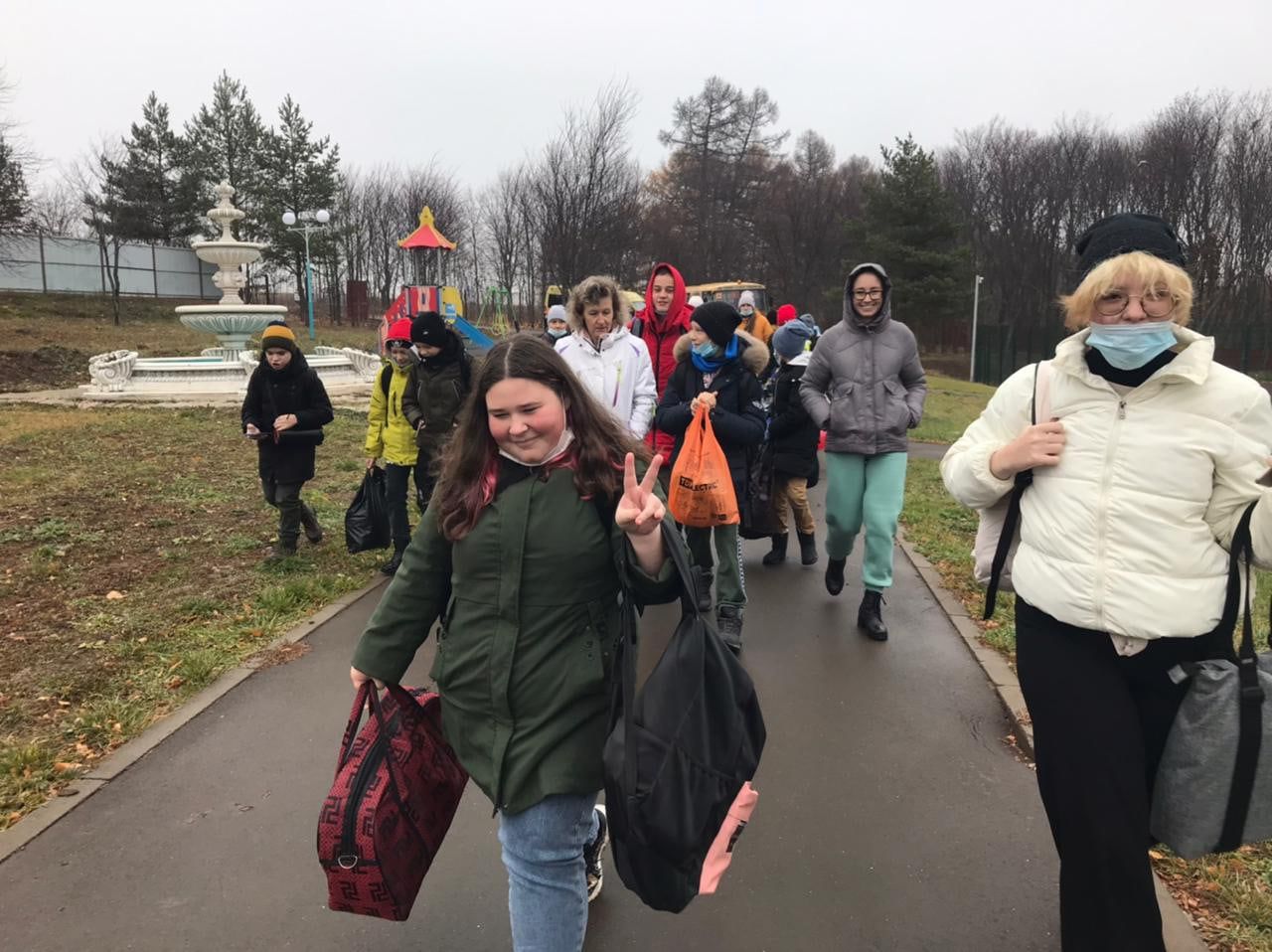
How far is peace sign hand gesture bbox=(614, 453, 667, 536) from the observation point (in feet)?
6.55

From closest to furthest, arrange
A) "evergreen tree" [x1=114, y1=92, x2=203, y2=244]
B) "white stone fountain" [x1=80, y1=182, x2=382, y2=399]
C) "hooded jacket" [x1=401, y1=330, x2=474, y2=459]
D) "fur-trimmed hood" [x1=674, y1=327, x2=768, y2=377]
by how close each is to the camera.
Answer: "fur-trimmed hood" [x1=674, y1=327, x2=768, y2=377]
"hooded jacket" [x1=401, y1=330, x2=474, y2=459]
"white stone fountain" [x1=80, y1=182, x2=382, y2=399]
"evergreen tree" [x1=114, y1=92, x2=203, y2=244]

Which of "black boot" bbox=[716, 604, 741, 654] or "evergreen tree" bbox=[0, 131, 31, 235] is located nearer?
"black boot" bbox=[716, 604, 741, 654]

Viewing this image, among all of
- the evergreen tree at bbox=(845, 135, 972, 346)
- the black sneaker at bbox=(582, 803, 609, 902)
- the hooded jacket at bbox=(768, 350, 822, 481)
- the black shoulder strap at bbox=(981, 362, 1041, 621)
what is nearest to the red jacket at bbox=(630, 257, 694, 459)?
the hooded jacket at bbox=(768, 350, 822, 481)

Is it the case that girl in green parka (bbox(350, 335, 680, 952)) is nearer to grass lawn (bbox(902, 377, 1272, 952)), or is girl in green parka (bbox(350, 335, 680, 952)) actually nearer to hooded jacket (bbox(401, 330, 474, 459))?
grass lawn (bbox(902, 377, 1272, 952))

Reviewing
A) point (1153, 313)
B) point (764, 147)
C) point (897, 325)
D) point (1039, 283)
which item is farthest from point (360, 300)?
point (1153, 313)

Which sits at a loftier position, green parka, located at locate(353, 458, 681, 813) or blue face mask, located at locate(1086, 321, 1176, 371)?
blue face mask, located at locate(1086, 321, 1176, 371)

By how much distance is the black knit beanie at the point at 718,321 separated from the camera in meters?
4.96

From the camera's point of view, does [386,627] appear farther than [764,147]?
No

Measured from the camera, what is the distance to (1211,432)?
6.95ft

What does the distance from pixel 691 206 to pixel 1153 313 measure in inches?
2099

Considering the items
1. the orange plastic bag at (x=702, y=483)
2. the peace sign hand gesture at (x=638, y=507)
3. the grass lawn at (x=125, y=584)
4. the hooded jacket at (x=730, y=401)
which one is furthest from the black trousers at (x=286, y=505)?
the peace sign hand gesture at (x=638, y=507)

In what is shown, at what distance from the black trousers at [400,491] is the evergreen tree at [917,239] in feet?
136

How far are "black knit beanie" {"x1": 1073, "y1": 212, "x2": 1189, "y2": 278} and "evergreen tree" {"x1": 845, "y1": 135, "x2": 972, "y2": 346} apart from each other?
44245 millimetres

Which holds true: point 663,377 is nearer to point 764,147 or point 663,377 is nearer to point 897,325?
point 897,325
